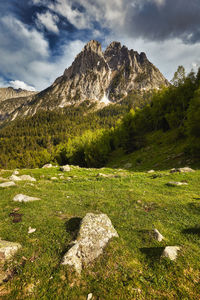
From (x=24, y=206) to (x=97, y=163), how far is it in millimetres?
45860

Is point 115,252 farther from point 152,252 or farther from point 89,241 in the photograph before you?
point 152,252

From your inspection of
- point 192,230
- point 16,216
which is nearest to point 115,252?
point 192,230

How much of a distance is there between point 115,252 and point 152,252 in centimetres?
153

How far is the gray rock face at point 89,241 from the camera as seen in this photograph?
16.4 feet

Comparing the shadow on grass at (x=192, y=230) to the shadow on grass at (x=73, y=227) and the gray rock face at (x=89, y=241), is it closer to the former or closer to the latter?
the gray rock face at (x=89, y=241)

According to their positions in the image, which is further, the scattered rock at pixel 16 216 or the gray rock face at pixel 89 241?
the scattered rock at pixel 16 216

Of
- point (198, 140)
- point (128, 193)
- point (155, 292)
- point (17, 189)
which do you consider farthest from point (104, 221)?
point (198, 140)

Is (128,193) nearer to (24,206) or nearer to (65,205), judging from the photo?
(65,205)

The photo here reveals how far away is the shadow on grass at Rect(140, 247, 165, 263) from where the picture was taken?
16.7ft

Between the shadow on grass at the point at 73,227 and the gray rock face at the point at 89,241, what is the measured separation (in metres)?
0.48

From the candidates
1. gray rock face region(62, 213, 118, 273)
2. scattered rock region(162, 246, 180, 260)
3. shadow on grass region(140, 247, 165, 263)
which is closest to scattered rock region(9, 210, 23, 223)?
gray rock face region(62, 213, 118, 273)

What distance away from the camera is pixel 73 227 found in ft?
23.5

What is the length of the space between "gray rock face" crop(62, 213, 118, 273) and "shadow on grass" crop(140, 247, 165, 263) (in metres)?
1.41

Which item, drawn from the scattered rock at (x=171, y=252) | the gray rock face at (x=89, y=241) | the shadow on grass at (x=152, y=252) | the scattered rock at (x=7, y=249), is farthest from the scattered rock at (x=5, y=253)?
the scattered rock at (x=171, y=252)
